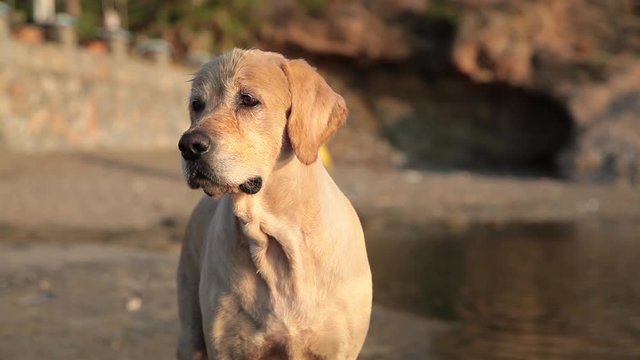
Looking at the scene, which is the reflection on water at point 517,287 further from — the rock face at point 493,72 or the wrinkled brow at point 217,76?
the rock face at point 493,72

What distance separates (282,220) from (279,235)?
0.07 m

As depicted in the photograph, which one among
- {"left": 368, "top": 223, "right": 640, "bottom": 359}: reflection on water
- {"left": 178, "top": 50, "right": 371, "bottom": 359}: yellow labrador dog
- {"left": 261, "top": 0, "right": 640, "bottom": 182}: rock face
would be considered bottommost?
{"left": 178, "top": 50, "right": 371, "bottom": 359}: yellow labrador dog

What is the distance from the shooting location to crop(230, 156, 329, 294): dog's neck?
4.28 metres

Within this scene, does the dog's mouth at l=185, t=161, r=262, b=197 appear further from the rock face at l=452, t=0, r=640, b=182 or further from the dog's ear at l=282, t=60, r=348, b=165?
the rock face at l=452, t=0, r=640, b=182

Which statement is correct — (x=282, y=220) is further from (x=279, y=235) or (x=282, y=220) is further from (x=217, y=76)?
(x=217, y=76)

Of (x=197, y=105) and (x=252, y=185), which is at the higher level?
(x=197, y=105)

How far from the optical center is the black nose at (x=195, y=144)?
391 cm

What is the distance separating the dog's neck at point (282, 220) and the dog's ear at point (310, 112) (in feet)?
0.52

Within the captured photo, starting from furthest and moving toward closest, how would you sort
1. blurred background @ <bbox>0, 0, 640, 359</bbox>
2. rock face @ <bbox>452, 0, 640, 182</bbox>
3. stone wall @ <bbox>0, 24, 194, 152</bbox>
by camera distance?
rock face @ <bbox>452, 0, 640, 182</bbox>, stone wall @ <bbox>0, 24, 194, 152</bbox>, blurred background @ <bbox>0, 0, 640, 359</bbox>

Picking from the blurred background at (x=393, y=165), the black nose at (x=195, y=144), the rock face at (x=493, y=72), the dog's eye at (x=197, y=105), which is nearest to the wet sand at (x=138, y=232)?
the blurred background at (x=393, y=165)

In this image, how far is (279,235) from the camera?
14.2 ft

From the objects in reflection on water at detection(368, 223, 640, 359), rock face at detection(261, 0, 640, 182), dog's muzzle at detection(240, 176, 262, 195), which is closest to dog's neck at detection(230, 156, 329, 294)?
dog's muzzle at detection(240, 176, 262, 195)

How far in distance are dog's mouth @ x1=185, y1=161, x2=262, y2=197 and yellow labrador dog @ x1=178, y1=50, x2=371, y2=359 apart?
0.05 ft

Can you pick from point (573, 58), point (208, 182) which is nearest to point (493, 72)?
point (573, 58)
